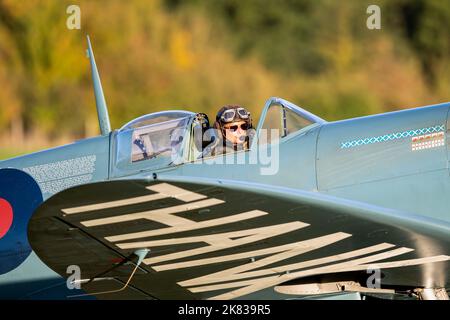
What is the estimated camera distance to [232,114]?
6301mm

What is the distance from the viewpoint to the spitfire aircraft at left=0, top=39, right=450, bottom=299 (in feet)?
16.7

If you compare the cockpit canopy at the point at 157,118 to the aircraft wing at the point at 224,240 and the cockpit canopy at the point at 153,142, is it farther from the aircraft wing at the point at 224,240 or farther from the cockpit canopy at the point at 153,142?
the aircraft wing at the point at 224,240

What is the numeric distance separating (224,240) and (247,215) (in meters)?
0.41

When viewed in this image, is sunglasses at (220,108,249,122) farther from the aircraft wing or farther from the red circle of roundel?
the red circle of roundel

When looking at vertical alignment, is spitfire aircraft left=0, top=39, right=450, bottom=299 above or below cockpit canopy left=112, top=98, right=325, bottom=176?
below

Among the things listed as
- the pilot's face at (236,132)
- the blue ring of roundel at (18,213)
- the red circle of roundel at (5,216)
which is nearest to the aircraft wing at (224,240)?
the blue ring of roundel at (18,213)

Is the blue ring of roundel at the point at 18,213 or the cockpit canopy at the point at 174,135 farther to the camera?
the blue ring of roundel at the point at 18,213

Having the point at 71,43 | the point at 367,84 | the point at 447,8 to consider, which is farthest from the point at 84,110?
the point at 447,8

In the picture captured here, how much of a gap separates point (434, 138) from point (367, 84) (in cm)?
1535

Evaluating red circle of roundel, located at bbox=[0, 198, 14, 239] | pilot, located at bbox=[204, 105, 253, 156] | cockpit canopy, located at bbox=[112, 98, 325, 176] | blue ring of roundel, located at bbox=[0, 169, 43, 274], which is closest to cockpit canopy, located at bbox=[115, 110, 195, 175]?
cockpit canopy, located at bbox=[112, 98, 325, 176]

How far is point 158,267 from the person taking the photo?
19.2ft

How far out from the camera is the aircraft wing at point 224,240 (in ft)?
16.1

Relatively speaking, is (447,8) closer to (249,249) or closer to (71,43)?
(71,43)

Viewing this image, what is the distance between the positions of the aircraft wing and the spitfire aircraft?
1 cm
